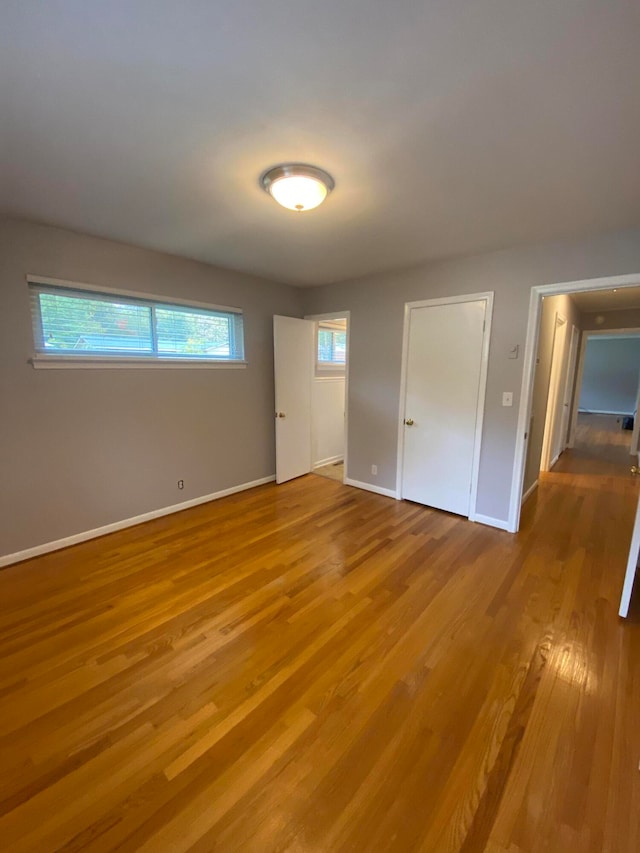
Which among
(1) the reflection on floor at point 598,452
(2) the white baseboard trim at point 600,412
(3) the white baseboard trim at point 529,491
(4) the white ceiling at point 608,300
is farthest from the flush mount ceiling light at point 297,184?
(2) the white baseboard trim at point 600,412

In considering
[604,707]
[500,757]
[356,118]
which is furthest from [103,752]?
[356,118]

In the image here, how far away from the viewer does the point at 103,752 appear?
4.54ft

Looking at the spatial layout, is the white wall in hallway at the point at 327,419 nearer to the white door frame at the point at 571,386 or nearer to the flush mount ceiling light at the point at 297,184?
the flush mount ceiling light at the point at 297,184

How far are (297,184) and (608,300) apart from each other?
5.32m

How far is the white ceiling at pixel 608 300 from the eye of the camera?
14.6 ft

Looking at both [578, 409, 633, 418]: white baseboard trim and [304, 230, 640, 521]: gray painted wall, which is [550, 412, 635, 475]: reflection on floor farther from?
[304, 230, 640, 521]: gray painted wall

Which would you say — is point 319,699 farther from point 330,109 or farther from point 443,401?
point 443,401

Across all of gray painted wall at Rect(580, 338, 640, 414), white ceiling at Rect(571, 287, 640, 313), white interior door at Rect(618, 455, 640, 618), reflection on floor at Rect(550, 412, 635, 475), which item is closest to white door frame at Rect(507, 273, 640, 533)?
white interior door at Rect(618, 455, 640, 618)

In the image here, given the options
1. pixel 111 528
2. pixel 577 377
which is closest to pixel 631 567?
pixel 111 528

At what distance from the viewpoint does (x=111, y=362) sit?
9.84 feet

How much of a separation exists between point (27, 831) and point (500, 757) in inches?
65.3

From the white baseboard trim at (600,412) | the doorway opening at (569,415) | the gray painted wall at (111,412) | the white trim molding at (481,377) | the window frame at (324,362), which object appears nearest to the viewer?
the gray painted wall at (111,412)

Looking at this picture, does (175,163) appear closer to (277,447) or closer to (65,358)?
(65,358)

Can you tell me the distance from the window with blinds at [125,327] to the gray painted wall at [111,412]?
11 centimetres
